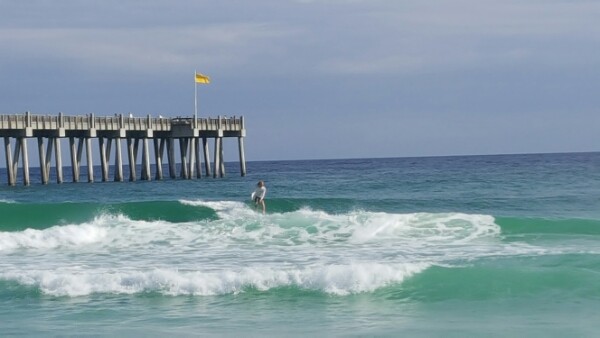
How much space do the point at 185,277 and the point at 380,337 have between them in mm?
4621

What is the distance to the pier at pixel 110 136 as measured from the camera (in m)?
40.7

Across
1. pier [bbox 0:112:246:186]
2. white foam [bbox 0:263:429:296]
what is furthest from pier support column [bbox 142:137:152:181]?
white foam [bbox 0:263:429:296]

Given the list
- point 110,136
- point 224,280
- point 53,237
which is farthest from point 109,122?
point 224,280

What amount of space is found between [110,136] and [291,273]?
30672 mm

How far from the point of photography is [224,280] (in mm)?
15812

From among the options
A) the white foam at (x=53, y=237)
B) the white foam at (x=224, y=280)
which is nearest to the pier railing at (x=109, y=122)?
the white foam at (x=53, y=237)

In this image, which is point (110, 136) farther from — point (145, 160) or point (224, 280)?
point (224, 280)

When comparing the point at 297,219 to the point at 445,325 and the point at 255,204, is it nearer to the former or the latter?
the point at 255,204

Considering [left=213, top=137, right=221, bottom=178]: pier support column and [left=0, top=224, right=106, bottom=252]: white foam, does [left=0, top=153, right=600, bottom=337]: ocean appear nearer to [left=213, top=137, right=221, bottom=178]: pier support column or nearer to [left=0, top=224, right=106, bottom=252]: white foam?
[left=0, top=224, right=106, bottom=252]: white foam

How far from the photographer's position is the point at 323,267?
53.6 feet

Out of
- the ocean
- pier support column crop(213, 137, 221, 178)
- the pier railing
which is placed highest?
the pier railing

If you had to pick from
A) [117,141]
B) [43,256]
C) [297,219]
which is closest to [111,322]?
[43,256]

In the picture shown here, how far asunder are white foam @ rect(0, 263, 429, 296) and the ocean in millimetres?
31

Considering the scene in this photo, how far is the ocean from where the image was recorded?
13273 mm
